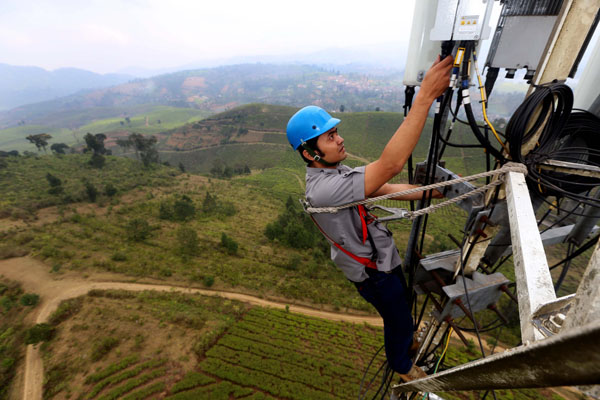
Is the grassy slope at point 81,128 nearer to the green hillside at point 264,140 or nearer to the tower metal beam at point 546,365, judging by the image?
the green hillside at point 264,140

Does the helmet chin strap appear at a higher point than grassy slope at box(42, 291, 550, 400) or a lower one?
higher

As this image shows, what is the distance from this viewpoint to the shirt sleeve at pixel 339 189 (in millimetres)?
2158

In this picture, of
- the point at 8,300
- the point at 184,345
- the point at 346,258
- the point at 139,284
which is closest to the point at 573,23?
the point at 346,258

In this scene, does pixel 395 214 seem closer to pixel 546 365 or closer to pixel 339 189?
pixel 339 189

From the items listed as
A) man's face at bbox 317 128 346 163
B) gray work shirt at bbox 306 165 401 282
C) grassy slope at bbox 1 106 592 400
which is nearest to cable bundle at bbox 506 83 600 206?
gray work shirt at bbox 306 165 401 282

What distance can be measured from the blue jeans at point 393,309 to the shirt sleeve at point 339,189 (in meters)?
1.03

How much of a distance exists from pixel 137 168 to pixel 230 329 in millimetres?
46604

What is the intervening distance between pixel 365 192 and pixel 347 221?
1.55ft

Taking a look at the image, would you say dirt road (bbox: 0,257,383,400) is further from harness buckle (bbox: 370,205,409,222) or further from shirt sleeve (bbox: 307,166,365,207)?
shirt sleeve (bbox: 307,166,365,207)

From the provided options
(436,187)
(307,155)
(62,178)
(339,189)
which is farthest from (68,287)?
(62,178)

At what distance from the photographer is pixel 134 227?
26.9 meters

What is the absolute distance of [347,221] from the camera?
2.51m

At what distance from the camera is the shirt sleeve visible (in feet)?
7.08

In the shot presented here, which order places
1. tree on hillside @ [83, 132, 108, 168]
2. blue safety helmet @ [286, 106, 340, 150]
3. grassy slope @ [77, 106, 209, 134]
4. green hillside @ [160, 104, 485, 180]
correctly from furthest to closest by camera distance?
grassy slope @ [77, 106, 209, 134] → green hillside @ [160, 104, 485, 180] → tree on hillside @ [83, 132, 108, 168] → blue safety helmet @ [286, 106, 340, 150]
